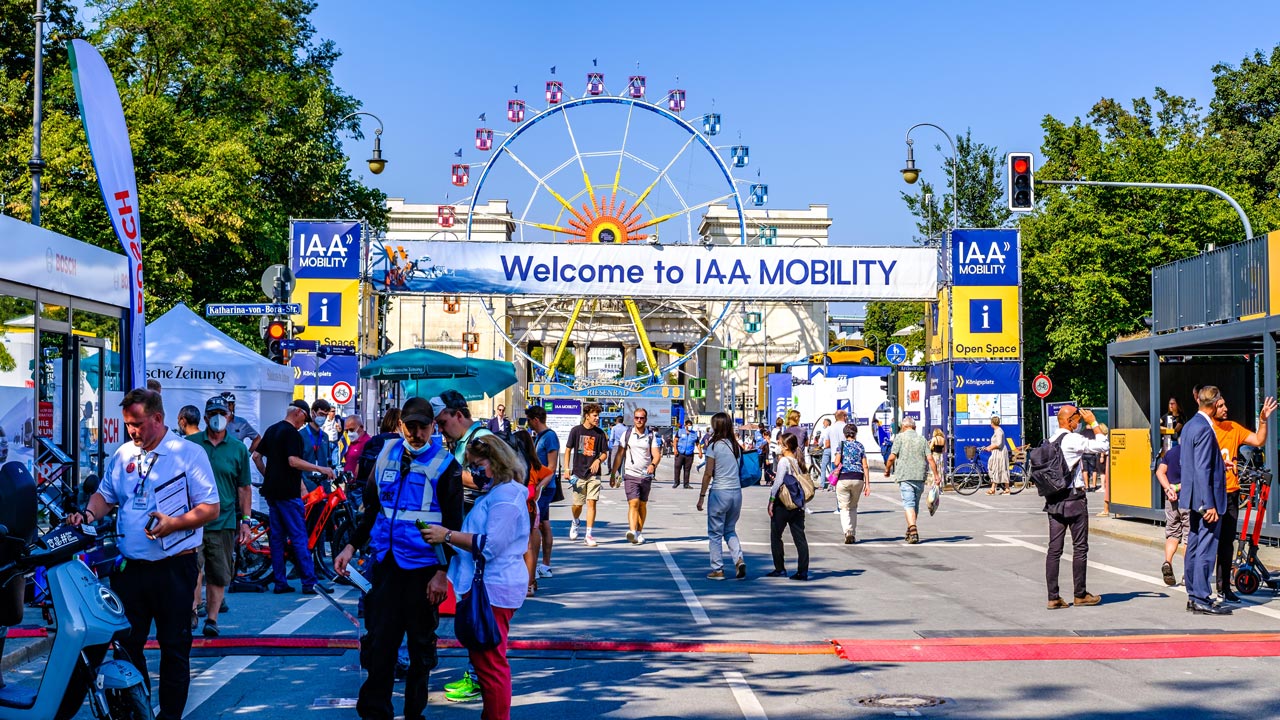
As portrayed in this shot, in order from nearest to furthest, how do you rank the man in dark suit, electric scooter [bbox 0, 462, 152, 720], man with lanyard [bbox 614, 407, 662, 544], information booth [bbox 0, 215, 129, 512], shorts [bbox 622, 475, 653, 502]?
electric scooter [bbox 0, 462, 152, 720] → information booth [bbox 0, 215, 129, 512] → the man in dark suit → man with lanyard [bbox 614, 407, 662, 544] → shorts [bbox 622, 475, 653, 502]

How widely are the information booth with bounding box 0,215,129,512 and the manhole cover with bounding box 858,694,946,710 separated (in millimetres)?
6550

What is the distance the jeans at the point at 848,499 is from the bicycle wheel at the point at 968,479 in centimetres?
1415

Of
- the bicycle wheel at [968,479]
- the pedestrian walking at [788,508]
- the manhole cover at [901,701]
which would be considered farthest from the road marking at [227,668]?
the bicycle wheel at [968,479]

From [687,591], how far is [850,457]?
573 centimetres

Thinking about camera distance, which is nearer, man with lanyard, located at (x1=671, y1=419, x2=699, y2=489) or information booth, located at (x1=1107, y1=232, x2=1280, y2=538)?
information booth, located at (x1=1107, y1=232, x2=1280, y2=538)

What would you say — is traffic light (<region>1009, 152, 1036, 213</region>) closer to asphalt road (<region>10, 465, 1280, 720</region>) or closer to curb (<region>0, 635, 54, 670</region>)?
asphalt road (<region>10, 465, 1280, 720</region>)

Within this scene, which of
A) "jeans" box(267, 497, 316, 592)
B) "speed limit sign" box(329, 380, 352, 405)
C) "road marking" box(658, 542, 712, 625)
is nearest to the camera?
"road marking" box(658, 542, 712, 625)

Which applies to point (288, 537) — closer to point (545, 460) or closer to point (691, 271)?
point (545, 460)

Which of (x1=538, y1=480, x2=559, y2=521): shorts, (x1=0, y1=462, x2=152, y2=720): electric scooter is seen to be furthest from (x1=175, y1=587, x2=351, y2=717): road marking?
(x1=538, y1=480, x2=559, y2=521): shorts

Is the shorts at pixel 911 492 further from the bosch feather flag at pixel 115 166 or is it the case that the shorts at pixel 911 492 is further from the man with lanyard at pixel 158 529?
the man with lanyard at pixel 158 529

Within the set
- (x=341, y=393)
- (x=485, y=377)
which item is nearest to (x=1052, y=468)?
(x=485, y=377)

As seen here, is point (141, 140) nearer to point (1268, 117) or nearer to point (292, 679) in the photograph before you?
point (292, 679)

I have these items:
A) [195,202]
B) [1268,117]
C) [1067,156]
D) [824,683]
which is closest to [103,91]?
[824,683]

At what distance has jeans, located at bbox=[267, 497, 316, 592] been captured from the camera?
12.8 meters
